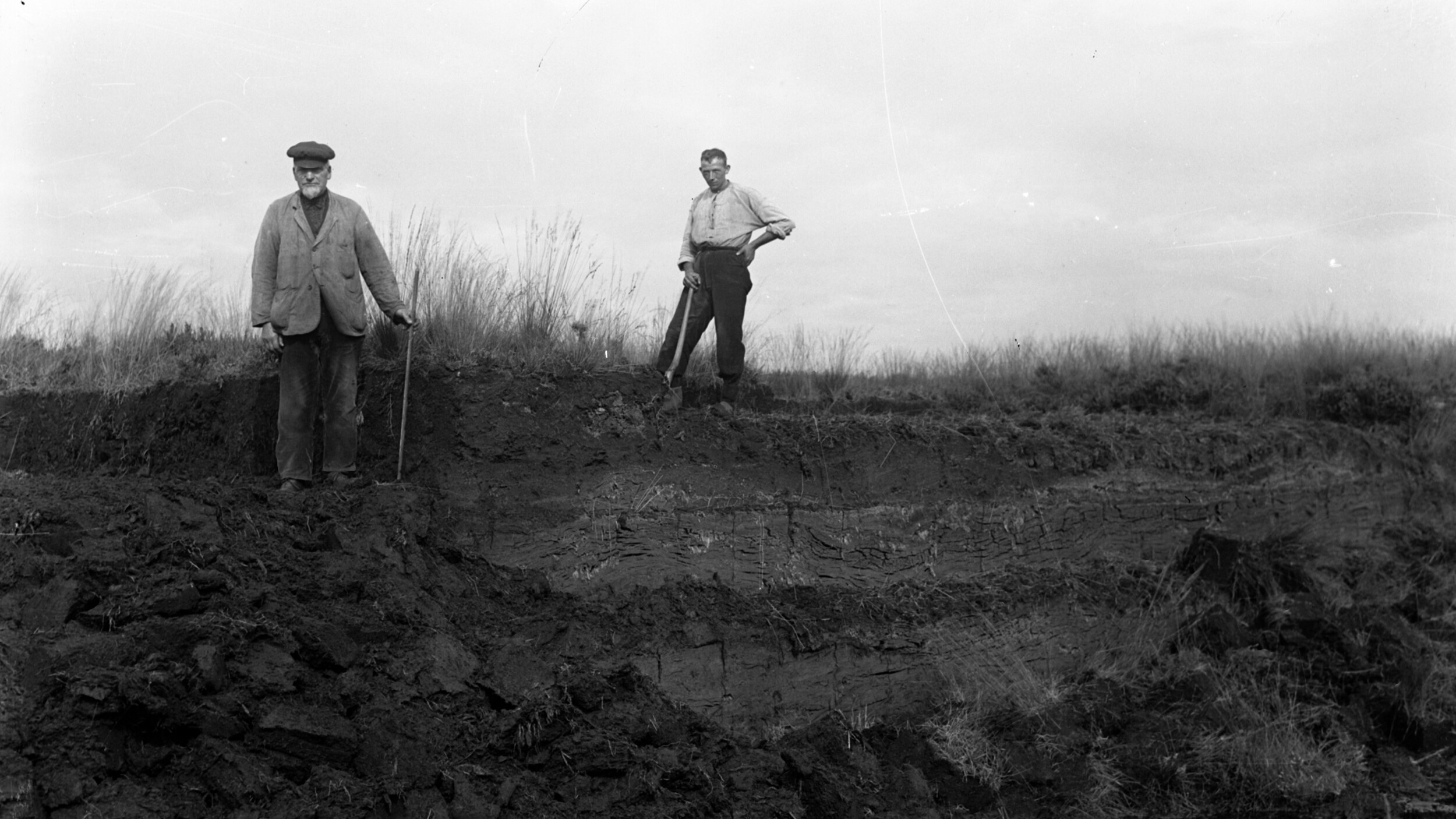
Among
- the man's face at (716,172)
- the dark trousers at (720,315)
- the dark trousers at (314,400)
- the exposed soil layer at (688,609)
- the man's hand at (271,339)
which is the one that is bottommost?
the exposed soil layer at (688,609)

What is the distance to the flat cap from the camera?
8320 mm

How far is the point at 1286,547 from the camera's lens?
10.9m

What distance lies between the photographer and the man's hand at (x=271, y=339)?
8422 millimetres

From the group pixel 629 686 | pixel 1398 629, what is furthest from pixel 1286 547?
pixel 629 686

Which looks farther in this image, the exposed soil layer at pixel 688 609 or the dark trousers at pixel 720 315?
the dark trousers at pixel 720 315

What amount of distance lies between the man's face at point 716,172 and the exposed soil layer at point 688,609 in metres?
1.89

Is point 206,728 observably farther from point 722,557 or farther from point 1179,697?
point 1179,697

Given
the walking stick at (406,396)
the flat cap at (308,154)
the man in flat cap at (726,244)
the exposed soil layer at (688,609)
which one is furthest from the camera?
the man in flat cap at (726,244)

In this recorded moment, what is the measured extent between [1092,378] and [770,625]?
7.23 metres

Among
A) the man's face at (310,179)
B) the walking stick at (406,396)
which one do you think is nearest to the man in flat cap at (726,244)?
the walking stick at (406,396)

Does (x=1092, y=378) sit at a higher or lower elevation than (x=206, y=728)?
higher

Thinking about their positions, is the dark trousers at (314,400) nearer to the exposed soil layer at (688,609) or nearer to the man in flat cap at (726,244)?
the exposed soil layer at (688,609)

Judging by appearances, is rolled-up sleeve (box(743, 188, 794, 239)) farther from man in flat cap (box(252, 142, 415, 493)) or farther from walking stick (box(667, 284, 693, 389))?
man in flat cap (box(252, 142, 415, 493))

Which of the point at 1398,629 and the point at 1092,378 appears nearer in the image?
the point at 1398,629
